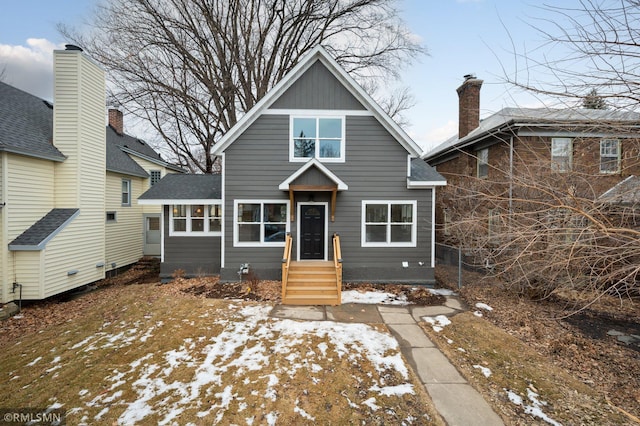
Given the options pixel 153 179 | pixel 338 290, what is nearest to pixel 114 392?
pixel 338 290

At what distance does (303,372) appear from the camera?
4.73 meters

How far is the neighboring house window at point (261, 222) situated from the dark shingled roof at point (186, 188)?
1.48 metres

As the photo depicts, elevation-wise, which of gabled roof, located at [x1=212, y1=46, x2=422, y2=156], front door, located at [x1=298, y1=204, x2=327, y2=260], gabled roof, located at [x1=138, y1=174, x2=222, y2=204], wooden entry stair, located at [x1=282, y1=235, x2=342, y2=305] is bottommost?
wooden entry stair, located at [x1=282, y1=235, x2=342, y2=305]

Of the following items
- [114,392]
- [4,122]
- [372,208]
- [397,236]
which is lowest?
[114,392]

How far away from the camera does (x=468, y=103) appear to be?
15391 millimetres

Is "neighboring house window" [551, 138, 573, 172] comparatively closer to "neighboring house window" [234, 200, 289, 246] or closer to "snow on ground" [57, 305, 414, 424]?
"snow on ground" [57, 305, 414, 424]

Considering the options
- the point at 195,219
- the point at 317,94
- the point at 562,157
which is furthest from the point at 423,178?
the point at 195,219

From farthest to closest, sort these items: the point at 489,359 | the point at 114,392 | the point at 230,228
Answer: the point at 230,228 < the point at 489,359 < the point at 114,392

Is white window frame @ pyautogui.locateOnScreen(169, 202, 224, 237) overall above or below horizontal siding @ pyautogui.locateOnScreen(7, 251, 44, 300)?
above

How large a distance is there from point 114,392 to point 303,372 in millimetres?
2966

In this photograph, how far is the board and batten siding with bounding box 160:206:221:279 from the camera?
10672 millimetres

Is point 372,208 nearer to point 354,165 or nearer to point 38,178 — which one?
point 354,165

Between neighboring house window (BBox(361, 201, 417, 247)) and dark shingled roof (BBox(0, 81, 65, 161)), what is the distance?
11.0 metres

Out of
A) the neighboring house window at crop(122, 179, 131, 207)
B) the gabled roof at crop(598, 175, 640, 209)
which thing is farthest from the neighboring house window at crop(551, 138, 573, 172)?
the neighboring house window at crop(122, 179, 131, 207)
